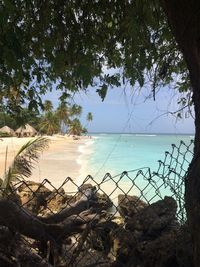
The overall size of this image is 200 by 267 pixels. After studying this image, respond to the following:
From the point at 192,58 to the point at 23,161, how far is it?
16.6ft

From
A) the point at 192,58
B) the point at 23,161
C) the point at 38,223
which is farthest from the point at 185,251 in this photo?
the point at 23,161

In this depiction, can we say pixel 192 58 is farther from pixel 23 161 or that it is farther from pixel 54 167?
pixel 54 167

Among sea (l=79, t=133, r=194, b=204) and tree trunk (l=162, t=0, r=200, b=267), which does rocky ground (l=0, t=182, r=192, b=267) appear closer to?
sea (l=79, t=133, r=194, b=204)

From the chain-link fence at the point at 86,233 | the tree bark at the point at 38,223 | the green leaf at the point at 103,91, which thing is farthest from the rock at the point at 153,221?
the green leaf at the point at 103,91

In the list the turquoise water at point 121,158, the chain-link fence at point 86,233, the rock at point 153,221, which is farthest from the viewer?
the turquoise water at point 121,158

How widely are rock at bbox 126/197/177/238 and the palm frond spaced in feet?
9.94

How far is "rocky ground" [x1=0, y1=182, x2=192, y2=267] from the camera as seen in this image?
8.08 feet

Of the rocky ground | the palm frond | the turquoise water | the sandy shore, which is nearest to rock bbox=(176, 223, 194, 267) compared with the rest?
the rocky ground

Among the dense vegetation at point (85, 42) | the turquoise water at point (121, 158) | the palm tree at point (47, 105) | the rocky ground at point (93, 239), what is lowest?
the turquoise water at point (121, 158)

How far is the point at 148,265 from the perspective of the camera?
2693 mm

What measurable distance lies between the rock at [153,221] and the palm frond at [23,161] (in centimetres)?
303

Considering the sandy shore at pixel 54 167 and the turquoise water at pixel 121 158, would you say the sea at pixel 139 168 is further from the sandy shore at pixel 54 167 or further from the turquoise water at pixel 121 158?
the sandy shore at pixel 54 167

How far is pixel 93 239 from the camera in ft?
9.61

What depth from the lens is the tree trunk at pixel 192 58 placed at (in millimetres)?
1875
